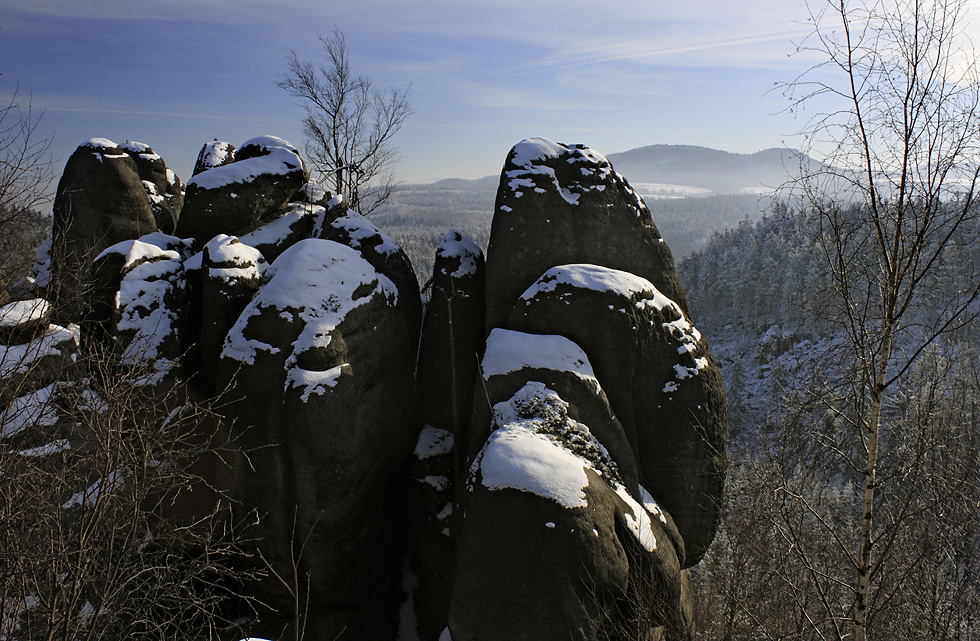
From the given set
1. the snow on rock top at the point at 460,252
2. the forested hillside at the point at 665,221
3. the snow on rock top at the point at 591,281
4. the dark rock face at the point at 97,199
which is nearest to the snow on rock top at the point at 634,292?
the snow on rock top at the point at 591,281

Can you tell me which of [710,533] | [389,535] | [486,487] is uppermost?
[486,487]

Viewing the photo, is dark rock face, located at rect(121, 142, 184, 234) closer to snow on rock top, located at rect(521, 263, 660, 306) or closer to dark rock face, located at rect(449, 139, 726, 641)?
dark rock face, located at rect(449, 139, 726, 641)

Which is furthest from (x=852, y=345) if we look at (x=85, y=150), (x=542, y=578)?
(x=85, y=150)

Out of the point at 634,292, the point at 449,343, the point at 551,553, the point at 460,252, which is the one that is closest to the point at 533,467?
the point at 551,553

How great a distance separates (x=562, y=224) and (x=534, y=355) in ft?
10.0

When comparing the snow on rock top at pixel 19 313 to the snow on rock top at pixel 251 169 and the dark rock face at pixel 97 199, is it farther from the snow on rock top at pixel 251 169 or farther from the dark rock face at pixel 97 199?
the snow on rock top at pixel 251 169

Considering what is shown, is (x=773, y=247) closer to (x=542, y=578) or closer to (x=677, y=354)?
(x=677, y=354)

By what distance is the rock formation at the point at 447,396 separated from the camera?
7.13m

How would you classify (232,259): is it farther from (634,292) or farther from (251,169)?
(634,292)

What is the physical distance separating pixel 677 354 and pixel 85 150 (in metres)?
16.9

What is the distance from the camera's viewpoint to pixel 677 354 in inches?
380

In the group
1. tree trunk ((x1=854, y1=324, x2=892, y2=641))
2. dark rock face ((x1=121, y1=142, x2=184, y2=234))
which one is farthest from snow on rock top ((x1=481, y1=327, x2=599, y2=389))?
dark rock face ((x1=121, y1=142, x2=184, y2=234))

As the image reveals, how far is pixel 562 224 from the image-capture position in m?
10.7

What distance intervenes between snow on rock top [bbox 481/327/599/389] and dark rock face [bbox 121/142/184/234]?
548 inches
